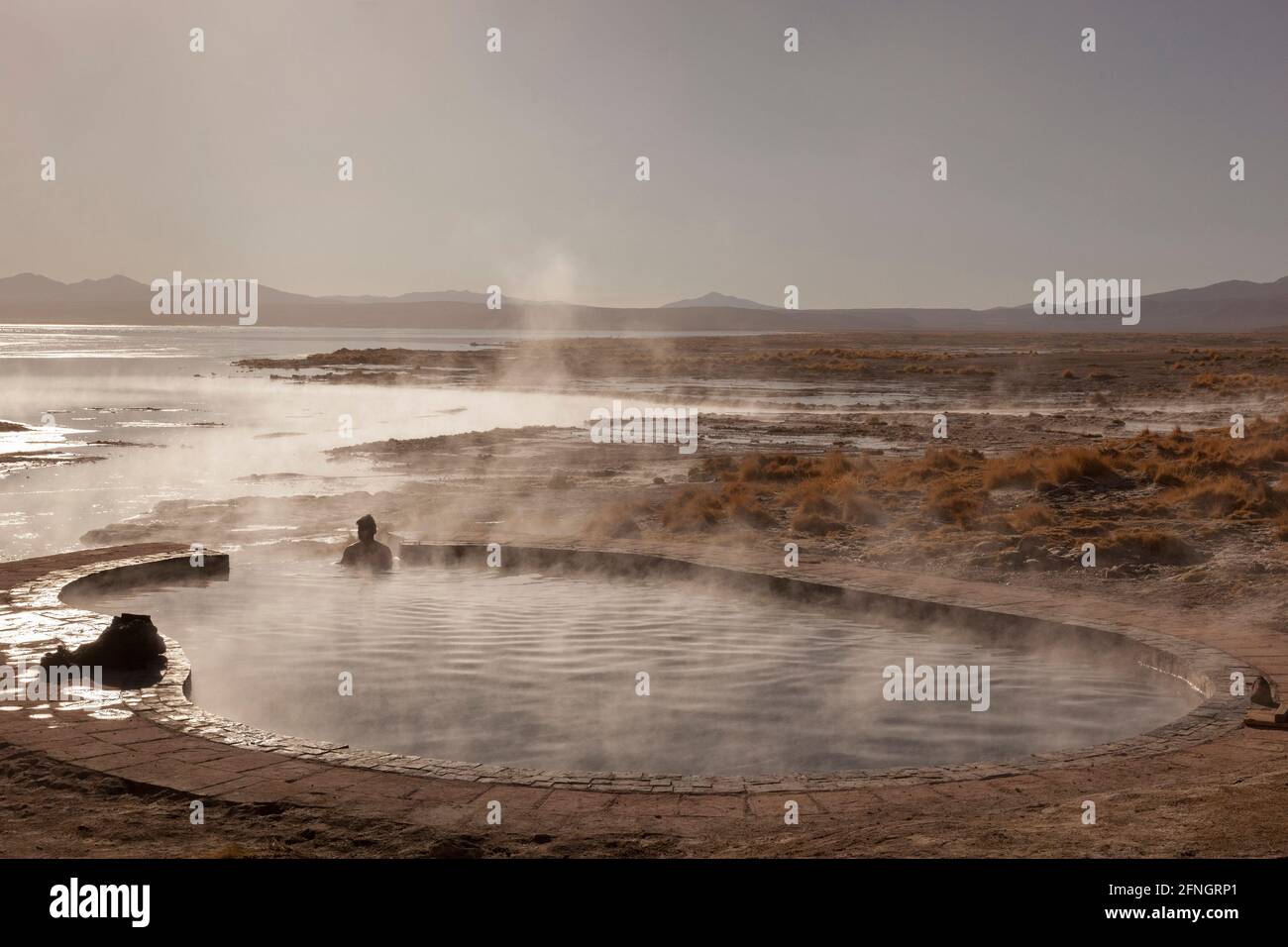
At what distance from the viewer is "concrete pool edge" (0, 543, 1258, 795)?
17.4 feet

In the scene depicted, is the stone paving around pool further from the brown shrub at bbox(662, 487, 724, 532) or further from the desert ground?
the brown shrub at bbox(662, 487, 724, 532)

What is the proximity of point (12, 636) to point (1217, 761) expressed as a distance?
24.4 ft

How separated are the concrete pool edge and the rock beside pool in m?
0.17

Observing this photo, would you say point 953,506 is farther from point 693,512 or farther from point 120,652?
point 120,652

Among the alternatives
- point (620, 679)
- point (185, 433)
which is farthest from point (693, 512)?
point (185, 433)

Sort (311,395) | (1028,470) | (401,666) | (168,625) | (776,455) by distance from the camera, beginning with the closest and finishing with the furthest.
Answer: (401,666), (168,625), (1028,470), (776,455), (311,395)

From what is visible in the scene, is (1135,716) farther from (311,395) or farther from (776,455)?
(311,395)

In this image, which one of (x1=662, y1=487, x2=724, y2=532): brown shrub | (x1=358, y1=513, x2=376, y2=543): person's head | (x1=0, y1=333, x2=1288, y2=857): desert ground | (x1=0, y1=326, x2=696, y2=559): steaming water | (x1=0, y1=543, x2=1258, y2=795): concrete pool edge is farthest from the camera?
(x1=0, y1=326, x2=696, y2=559): steaming water

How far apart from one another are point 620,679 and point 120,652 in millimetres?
3304

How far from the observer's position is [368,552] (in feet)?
38.4

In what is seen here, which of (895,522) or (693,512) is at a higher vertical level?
(693,512)

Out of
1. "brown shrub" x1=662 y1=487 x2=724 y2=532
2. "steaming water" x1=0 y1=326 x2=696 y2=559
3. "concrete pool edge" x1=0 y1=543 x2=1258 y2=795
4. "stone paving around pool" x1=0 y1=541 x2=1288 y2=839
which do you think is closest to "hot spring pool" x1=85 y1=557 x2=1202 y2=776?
"concrete pool edge" x1=0 y1=543 x2=1258 y2=795

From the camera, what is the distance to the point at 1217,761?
547 cm
